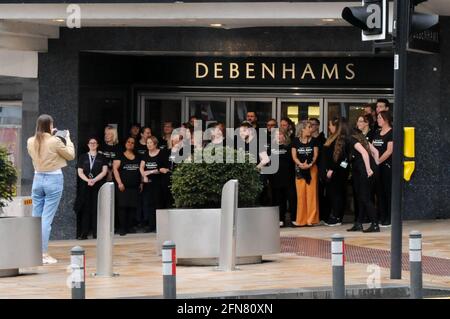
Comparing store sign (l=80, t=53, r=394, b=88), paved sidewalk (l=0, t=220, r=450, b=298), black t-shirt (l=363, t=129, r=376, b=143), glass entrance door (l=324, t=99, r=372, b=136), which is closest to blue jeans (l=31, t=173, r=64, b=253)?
paved sidewalk (l=0, t=220, r=450, b=298)

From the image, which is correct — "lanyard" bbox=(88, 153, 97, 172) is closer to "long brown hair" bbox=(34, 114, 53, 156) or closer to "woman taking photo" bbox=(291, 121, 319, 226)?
"woman taking photo" bbox=(291, 121, 319, 226)

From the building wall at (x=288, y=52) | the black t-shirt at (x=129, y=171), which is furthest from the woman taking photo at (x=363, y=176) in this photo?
the black t-shirt at (x=129, y=171)

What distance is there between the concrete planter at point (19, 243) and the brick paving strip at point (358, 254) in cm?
418

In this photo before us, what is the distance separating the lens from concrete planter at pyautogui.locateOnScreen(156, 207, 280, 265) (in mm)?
14523

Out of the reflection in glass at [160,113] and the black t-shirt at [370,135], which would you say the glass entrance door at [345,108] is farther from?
the reflection in glass at [160,113]

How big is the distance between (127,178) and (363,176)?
4.49 metres

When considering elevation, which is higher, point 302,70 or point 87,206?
point 302,70

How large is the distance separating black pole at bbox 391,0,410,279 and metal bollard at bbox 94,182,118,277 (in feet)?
11.3

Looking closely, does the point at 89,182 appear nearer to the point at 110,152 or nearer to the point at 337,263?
the point at 110,152

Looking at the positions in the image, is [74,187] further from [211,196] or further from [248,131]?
[211,196]

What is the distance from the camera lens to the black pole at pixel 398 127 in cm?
1307

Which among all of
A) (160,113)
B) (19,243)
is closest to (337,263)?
(19,243)

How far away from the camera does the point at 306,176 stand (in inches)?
817
